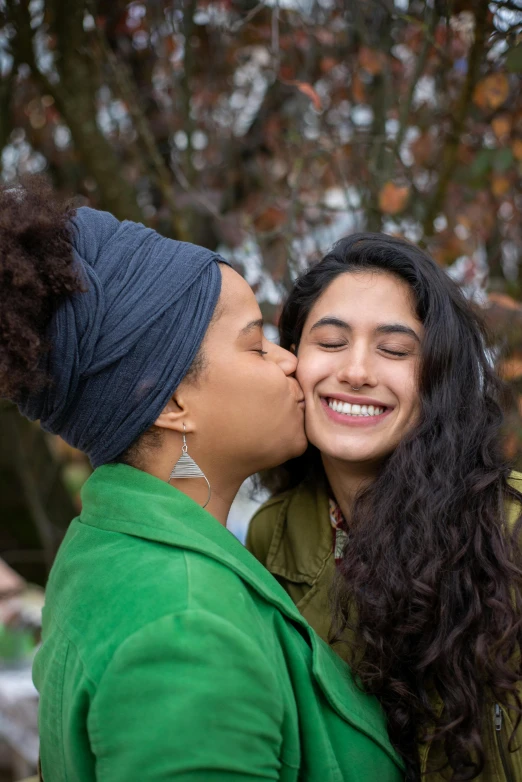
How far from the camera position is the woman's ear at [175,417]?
2.03 m

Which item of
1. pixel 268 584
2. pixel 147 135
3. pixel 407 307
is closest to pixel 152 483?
pixel 268 584

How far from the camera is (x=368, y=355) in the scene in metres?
2.40

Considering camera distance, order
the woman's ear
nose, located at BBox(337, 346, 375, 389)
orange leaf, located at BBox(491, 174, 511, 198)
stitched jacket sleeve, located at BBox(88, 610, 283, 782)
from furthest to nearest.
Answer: orange leaf, located at BBox(491, 174, 511, 198) → nose, located at BBox(337, 346, 375, 389) → the woman's ear → stitched jacket sleeve, located at BBox(88, 610, 283, 782)

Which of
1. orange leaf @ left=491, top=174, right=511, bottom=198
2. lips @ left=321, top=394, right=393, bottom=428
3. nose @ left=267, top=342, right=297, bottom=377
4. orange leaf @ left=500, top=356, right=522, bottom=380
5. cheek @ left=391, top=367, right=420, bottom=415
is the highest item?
orange leaf @ left=491, top=174, right=511, bottom=198

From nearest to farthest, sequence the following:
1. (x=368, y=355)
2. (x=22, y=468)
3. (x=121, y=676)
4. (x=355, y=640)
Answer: (x=121, y=676) → (x=355, y=640) → (x=368, y=355) → (x=22, y=468)

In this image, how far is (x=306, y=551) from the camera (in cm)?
268

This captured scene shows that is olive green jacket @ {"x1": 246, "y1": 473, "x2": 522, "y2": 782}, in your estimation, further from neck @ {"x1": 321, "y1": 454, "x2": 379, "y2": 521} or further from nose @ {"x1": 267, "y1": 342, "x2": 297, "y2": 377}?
nose @ {"x1": 267, "y1": 342, "x2": 297, "y2": 377}

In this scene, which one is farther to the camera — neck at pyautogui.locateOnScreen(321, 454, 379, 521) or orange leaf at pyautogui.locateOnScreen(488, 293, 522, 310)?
orange leaf at pyautogui.locateOnScreen(488, 293, 522, 310)

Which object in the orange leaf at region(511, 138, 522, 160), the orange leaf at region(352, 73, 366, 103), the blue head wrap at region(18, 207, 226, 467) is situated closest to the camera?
the blue head wrap at region(18, 207, 226, 467)

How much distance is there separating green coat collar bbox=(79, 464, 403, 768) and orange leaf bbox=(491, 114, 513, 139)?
101 inches

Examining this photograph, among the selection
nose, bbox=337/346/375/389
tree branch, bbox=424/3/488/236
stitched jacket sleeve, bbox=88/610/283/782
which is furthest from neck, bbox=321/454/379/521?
tree branch, bbox=424/3/488/236

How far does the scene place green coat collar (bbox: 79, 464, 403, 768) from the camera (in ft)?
5.94

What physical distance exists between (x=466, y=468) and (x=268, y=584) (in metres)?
0.76

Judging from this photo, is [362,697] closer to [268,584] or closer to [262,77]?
[268,584]
